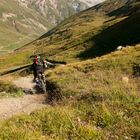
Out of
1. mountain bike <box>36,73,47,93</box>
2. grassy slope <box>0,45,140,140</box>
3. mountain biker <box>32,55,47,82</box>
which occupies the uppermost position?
mountain biker <box>32,55,47,82</box>

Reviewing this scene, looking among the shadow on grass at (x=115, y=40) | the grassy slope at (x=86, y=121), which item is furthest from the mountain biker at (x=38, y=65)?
the shadow on grass at (x=115, y=40)

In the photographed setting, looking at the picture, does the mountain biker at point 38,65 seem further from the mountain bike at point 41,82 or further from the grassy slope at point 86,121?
the grassy slope at point 86,121

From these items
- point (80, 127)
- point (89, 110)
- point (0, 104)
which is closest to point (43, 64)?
point (0, 104)

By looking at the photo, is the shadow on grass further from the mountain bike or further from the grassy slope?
the grassy slope

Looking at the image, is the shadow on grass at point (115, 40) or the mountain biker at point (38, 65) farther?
the shadow on grass at point (115, 40)

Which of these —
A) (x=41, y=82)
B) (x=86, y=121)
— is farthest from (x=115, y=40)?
(x=86, y=121)

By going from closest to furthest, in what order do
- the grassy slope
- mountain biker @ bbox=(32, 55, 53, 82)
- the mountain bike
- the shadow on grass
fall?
1. the grassy slope
2. mountain biker @ bbox=(32, 55, 53, 82)
3. the mountain bike
4. the shadow on grass

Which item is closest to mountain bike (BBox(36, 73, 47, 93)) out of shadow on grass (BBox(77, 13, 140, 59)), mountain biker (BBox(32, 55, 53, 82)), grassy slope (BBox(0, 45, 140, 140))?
mountain biker (BBox(32, 55, 53, 82))

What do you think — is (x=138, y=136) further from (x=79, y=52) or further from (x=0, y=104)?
(x=79, y=52)

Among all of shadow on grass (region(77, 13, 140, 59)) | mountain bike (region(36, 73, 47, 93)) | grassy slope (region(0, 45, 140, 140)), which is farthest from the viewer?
shadow on grass (region(77, 13, 140, 59))

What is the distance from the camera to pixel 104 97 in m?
16.2

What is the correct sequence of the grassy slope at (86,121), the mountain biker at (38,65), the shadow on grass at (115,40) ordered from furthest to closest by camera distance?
the shadow on grass at (115,40), the mountain biker at (38,65), the grassy slope at (86,121)

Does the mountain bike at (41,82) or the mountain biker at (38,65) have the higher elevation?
the mountain biker at (38,65)

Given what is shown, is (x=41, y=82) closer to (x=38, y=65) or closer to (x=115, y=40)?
(x=38, y=65)
